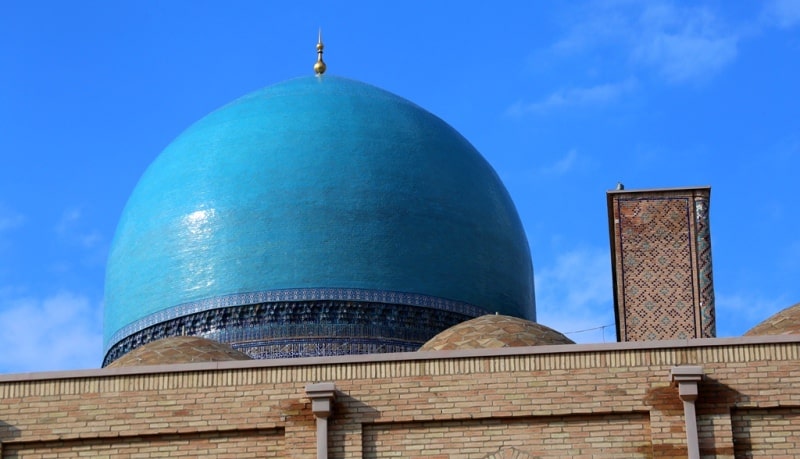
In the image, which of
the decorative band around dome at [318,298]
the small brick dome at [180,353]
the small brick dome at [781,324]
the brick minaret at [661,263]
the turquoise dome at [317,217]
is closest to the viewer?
the small brick dome at [781,324]

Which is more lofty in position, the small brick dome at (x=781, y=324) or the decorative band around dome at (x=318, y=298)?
the decorative band around dome at (x=318, y=298)

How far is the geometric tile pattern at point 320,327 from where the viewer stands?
44.9ft

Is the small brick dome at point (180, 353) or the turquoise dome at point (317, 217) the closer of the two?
the small brick dome at point (180, 353)

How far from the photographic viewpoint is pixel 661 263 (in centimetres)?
1251

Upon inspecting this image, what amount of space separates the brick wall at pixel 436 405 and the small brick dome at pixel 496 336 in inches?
56.0

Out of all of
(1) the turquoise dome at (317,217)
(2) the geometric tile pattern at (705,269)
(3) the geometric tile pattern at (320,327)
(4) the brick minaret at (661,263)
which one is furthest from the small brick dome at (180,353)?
(2) the geometric tile pattern at (705,269)

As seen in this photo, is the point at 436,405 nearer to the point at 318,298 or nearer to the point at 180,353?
the point at 180,353

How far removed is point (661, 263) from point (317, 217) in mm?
2925

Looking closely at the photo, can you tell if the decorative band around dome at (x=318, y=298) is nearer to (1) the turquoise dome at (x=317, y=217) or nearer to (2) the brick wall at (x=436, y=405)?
(1) the turquoise dome at (x=317, y=217)

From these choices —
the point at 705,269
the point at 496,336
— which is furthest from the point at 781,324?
the point at 496,336

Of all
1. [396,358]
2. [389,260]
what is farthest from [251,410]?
[389,260]

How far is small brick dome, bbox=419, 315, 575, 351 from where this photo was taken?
11867 mm

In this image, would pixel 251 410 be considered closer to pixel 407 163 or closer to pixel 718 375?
pixel 718 375

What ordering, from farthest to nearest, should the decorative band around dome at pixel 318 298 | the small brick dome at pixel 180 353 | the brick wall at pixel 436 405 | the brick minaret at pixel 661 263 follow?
the decorative band around dome at pixel 318 298 < the brick minaret at pixel 661 263 < the small brick dome at pixel 180 353 < the brick wall at pixel 436 405
